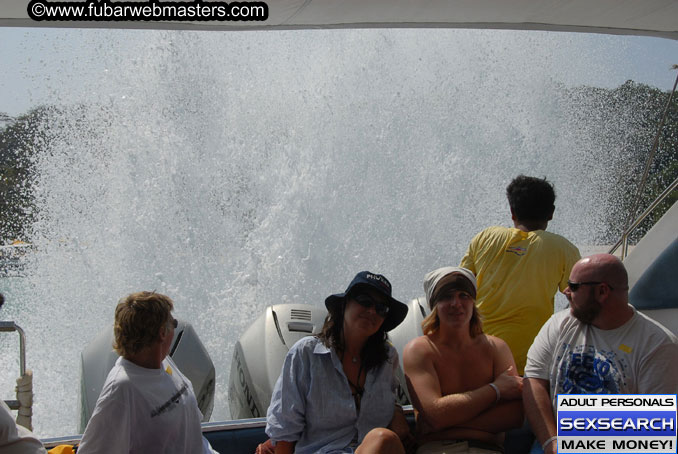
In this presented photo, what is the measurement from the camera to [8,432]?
221 centimetres

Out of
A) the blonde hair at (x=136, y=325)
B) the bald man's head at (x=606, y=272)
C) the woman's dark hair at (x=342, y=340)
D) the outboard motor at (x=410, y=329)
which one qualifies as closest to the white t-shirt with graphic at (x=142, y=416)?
the blonde hair at (x=136, y=325)

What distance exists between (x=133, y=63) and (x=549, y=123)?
722cm

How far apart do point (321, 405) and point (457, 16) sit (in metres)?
2.85

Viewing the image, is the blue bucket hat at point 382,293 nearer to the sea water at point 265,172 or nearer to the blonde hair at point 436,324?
the blonde hair at point 436,324

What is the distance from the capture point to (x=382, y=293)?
2801 mm

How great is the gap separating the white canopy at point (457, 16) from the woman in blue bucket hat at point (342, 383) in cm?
205

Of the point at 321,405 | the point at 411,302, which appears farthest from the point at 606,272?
the point at 411,302

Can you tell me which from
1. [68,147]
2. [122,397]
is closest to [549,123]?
[68,147]

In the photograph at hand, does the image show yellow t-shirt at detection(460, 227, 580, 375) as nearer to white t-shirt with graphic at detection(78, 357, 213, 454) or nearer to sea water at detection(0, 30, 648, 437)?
white t-shirt with graphic at detection(78, 357, 213, 454)

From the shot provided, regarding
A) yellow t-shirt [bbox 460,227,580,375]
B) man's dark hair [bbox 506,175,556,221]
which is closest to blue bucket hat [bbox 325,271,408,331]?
yellow t-shirt [bbox 460,227,580,375]

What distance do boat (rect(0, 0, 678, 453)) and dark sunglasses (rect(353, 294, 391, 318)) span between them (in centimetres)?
116

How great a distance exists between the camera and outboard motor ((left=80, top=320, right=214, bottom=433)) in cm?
376

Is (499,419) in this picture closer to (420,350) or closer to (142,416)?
(420,350)

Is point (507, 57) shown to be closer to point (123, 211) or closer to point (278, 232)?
point (278, 232)
